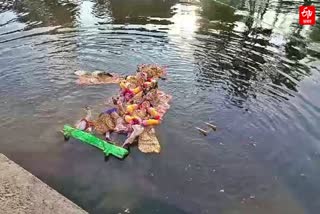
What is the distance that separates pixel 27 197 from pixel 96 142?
9.90 feet

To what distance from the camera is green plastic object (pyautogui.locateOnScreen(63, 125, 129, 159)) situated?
11.1 meters

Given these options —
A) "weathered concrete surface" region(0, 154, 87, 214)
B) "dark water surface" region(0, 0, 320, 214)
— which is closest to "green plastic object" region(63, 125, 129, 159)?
"dark water surface" region(0, 0, 320, 214)

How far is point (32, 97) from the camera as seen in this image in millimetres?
13703

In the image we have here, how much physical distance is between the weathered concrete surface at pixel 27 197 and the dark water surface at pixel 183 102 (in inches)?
30.9

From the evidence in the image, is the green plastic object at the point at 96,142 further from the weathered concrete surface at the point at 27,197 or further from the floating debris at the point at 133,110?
the weathered concrete surface at the point at 27,197

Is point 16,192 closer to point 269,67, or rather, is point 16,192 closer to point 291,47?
point 269,67

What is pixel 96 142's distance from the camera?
Result: 37.5 feet

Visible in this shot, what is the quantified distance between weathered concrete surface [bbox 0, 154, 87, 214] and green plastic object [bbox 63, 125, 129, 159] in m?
2.30

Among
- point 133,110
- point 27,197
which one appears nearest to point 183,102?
point 133,110

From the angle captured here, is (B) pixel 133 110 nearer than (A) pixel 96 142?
No

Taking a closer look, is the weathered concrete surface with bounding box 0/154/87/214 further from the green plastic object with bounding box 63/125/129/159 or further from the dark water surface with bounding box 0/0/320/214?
the green plastic object with bounding box 63/125/129/159

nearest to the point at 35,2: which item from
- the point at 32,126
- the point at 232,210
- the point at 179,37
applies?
the point at 179,37

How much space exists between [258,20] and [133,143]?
12120mm

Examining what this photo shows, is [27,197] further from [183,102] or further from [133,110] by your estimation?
[183,102]
